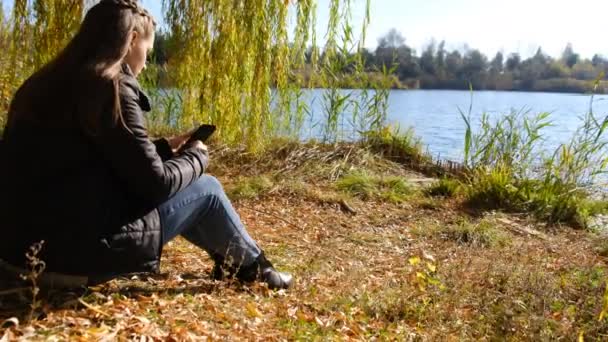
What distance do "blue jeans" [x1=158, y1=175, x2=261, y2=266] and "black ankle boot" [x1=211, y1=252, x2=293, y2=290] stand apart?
3 centimetres

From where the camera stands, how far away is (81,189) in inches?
70.7

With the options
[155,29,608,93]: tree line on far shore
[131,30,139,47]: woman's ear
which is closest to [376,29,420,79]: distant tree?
[155,29,608,93]: tree line on far shore

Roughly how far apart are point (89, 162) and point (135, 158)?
142 millimetres

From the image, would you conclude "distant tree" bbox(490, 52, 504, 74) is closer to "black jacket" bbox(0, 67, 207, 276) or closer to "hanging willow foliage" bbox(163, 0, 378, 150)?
"hanging willow foliage" bbox(163, 0, 378, 150)

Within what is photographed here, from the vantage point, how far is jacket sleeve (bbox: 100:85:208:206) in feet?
5.77

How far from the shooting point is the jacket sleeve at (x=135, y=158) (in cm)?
176

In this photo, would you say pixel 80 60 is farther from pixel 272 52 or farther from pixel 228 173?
pixel 228 173

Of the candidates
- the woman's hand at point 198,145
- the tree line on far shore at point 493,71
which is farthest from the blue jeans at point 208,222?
the tree line on far shore at point 493,71

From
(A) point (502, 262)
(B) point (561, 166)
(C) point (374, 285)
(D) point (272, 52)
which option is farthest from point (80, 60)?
(B) point (561, 166)

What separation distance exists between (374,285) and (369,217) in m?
1.47

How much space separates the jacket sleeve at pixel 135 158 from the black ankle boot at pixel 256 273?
1.75 ft

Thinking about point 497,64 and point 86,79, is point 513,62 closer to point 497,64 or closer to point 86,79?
point 497,64

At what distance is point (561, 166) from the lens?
4.88 m

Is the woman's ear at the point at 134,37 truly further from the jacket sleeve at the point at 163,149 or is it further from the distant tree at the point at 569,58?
the distant tree at the point at 569,58
